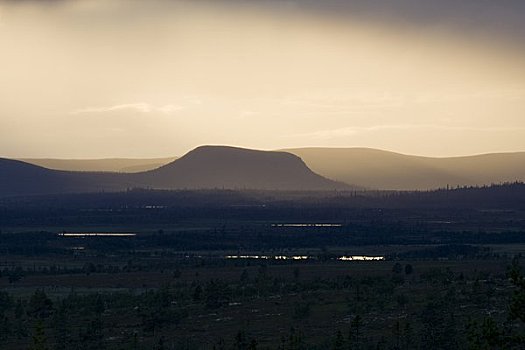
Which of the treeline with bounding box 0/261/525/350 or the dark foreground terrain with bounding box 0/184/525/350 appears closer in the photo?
the treeline with bounding box 0/261/525/350

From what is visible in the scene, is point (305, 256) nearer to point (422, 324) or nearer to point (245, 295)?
point (245, 295)

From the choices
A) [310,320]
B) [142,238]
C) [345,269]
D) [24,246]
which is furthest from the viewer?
[142,238]

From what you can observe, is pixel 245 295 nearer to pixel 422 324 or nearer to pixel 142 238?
pixel 422 324

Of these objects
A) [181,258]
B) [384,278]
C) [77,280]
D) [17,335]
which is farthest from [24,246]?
[17,335]

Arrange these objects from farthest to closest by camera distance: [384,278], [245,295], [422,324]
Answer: [384,278]
[245,295]
[422,324]

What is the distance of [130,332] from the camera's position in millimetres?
58344

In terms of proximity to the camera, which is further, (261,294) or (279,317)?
(261,294)

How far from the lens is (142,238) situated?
508 ft

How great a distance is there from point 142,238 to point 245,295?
84000 mm

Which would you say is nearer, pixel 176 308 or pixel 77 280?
pixel 176 308

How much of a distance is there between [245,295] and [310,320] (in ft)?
37.8

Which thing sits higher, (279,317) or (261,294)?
(261,294)

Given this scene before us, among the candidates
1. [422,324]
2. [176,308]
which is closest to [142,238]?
[176,308]

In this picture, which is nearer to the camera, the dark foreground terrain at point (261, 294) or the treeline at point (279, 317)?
the treeline at point (279, 317)
